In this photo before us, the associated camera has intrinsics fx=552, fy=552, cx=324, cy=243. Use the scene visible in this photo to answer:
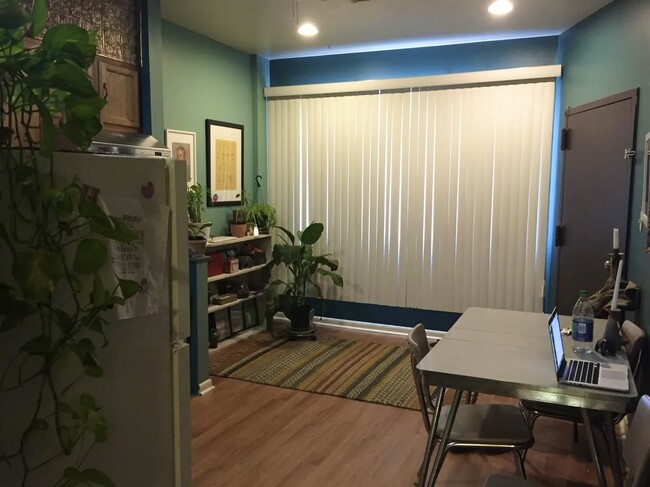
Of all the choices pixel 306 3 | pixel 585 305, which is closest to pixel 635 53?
pixel 585 305

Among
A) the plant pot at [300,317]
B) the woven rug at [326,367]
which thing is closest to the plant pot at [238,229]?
the plant pot at [300,317]

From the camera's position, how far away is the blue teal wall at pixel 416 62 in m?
4.50

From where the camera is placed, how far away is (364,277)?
523 cm

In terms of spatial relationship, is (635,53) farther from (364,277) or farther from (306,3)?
(364,277)

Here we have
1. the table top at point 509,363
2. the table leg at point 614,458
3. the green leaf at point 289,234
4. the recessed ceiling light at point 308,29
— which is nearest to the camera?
the table top at point 509,363

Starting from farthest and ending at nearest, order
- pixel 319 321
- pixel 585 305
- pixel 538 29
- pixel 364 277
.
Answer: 1. pixel 319 321
2. pixel 364 277
3. pixel 538 29
4. pixel 585 305

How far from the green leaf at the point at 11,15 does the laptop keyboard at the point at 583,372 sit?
6.44 feet

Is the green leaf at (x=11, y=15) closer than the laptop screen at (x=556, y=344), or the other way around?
the green leaf at (x=11, y=15)

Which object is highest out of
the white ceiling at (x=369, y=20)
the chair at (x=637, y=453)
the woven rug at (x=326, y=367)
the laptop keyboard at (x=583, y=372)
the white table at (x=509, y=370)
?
the white ceiling at (x=369, y=20)

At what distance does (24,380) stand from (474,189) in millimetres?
3995

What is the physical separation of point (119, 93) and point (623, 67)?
3.06 metres

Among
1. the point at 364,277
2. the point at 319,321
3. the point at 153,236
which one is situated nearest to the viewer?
the point at 153,236

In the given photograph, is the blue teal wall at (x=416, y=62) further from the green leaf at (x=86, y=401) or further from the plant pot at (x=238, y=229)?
the green leaf at (x=86, y=401)

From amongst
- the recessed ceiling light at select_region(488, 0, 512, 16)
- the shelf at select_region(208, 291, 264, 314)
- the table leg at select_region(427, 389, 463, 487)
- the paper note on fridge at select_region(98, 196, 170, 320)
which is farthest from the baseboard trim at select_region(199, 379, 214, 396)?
the recessed ceiling light at select_region(488, 0, 512, 16)
